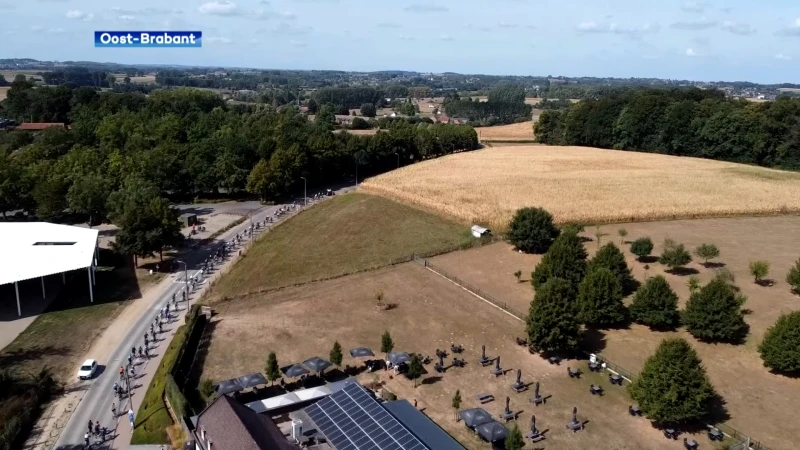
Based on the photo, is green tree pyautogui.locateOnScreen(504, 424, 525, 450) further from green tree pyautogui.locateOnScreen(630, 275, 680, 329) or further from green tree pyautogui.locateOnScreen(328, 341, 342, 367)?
green tree pyautogui.locateOnScreen(630, 275, 680, 329)

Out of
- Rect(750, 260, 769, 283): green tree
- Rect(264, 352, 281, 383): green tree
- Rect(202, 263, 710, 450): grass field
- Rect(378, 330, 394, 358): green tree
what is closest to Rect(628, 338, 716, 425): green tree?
Rect(202, 263, 710, 450): grass field

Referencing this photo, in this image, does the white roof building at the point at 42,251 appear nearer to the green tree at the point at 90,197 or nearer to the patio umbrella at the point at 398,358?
the green tree at the point at 90,197

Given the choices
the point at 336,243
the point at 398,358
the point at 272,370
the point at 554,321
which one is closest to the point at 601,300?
the point at 554,321

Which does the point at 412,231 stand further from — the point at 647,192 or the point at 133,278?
the point at 647,192

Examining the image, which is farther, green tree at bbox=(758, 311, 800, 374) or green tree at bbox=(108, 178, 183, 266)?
green tree at bbox=(108, 178, 183, 266)

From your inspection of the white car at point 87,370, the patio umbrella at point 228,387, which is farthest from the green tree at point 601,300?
the white car at point 87,370

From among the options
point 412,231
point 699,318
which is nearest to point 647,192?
point 412,231

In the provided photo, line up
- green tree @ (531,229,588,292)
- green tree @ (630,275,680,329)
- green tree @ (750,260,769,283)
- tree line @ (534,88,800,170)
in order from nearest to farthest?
green tree @ (630,275,680,329), green tree @ (531,229,588,292), green tree @ (750,260,769,283), tree line @ (534,88,800,170)

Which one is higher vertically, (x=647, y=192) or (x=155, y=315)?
(x=647, y=192)
